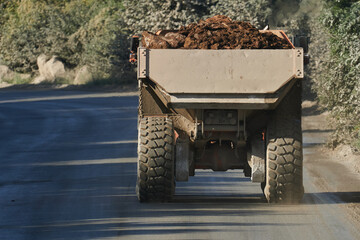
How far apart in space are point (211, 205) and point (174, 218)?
48.3 inches

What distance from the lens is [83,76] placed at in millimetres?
44094

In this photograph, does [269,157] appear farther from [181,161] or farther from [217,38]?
[217,38]

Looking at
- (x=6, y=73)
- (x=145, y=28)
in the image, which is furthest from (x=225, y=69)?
(x=6, y=73)

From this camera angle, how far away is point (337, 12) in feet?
58.7

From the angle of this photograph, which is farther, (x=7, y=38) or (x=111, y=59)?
(x=7, y=38)

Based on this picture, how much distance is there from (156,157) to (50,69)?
36.9 metres

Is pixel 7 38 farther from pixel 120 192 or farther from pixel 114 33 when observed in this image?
pixel 120 192

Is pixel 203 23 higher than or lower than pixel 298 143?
higher

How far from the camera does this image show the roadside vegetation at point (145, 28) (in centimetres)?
1747

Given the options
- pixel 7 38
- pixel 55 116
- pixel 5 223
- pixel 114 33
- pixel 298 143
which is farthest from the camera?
pixel 7 38

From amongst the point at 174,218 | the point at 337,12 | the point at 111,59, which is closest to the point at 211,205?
the point at 174,218

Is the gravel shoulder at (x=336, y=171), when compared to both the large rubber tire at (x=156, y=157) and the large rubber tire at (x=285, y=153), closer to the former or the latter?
the large rubber tire at (x=285, y=153)

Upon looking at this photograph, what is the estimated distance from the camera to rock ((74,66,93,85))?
143 feet

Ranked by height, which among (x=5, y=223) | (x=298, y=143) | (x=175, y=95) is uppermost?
(x=175, y=95)
